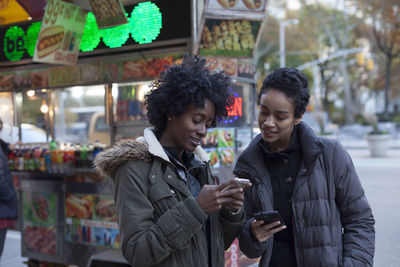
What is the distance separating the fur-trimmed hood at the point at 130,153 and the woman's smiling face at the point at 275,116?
25.0 inches

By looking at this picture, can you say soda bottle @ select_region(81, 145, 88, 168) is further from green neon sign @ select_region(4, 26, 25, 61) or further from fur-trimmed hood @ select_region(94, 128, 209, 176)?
fur-trimmed hood @ select_region(94, 128, 209, 176)

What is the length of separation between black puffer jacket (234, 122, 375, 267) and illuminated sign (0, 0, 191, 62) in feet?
9.02

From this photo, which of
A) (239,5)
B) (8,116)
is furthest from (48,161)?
(239,5)

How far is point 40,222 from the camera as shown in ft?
19.2

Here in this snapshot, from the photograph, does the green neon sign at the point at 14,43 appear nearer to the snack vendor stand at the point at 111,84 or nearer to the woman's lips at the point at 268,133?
the snack vendor stand at the point at 111,84

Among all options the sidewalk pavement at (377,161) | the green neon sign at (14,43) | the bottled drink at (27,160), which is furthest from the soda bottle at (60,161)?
the sidewalk pavement at (377,161)

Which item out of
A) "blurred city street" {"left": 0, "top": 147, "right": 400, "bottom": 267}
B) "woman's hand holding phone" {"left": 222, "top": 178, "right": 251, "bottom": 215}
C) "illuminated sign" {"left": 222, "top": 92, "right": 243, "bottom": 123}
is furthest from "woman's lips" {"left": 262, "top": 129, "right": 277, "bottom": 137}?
"blurred city street" {"left": 0, "top": 147, "right": 400, "bottom": 267}

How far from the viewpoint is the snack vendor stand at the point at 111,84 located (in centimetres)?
470

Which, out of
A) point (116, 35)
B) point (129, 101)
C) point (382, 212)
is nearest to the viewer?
point (116, 35)

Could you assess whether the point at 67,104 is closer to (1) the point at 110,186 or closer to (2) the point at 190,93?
(1) the point at 110,186

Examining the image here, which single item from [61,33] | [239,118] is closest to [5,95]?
[61,33]

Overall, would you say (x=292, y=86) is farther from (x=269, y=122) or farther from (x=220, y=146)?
(x=220, y=146)

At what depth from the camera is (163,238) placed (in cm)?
181

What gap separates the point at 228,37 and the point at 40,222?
346 cm
